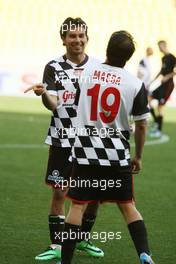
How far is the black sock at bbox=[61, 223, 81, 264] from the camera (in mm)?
5531

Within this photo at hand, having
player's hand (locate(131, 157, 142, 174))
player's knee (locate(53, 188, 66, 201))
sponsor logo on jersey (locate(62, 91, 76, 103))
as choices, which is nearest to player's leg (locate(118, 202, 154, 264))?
player's hand (locate(131, 157, 142, 174))

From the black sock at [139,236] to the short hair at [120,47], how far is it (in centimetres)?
119

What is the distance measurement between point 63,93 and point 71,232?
48.6 inches

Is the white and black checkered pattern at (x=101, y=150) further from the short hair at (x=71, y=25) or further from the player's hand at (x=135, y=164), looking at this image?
the short hair at (x=71, y=25)

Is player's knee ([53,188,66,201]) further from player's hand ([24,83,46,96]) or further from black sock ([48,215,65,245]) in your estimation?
player's hand ([24,83,46,96])

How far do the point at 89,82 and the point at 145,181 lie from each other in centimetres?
531

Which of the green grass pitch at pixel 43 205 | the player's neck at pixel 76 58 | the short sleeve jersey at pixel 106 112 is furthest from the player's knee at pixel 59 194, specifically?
the player's neck at pixel 76 58

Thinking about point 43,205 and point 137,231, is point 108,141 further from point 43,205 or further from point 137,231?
point 43,205

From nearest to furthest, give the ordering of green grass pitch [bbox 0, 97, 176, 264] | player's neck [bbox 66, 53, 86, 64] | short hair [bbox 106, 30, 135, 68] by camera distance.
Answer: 1. short hair [bbox 106, 30, 135, 68]
2. player's neck [bbox 66, 53, 86, 64]
3. green grass pitch [bbox 0, 97, 176, 264]

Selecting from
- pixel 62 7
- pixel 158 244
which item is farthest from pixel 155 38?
pixel 158 244

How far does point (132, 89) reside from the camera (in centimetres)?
546

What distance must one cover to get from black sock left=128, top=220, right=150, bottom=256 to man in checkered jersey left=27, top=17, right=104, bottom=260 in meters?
0.83

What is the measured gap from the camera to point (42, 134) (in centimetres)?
1591

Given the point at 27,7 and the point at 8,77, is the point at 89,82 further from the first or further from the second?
the point at 27,7
